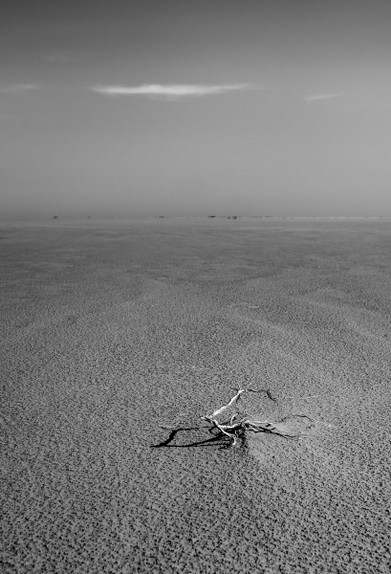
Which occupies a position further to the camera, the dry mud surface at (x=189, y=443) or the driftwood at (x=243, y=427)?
the driftwood at (x=243, y=427)

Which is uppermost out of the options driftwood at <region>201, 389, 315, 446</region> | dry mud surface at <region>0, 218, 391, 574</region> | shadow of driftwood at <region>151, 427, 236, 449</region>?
driftwood at <region>201, 389, 315, 446</region>

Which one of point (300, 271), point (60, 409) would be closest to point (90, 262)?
point (300, 271)

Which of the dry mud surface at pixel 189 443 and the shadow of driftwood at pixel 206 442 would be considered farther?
the shadow of driftwood at pixel 206 442

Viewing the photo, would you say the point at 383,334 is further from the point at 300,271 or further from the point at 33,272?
the point at 33,272

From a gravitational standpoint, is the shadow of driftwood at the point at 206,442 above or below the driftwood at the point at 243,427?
below

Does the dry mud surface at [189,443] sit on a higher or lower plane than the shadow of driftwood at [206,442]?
lower

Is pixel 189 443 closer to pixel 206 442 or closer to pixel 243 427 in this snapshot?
pixel 206 442

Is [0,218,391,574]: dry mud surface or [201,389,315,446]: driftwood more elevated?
[201,389,315,446]: driftwood

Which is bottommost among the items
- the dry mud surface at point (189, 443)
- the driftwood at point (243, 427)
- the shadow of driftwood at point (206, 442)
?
the dry mud surface at point (189, 443)
